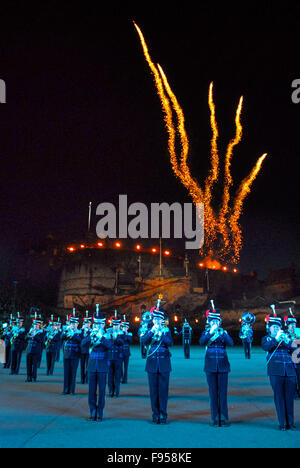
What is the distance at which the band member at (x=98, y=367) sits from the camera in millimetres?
8406

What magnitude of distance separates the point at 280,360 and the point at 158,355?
255cm

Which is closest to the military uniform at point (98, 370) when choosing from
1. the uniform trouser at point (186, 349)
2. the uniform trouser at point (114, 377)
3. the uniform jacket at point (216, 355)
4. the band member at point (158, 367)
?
the band member at point (158, 367)

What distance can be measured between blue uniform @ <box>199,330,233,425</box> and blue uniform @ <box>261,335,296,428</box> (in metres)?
0.94

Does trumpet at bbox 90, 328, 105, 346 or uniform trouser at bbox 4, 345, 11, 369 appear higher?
trumpet at bbox 90, 328, 105, 346

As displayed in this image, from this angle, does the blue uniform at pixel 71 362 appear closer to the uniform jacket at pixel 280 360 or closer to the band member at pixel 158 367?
the band member at pixel 158 367

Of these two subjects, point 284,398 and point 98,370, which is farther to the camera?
point 98,370

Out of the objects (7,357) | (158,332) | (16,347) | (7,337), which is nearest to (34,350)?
(16,347)

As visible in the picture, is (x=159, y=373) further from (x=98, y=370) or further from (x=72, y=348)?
(x=72, y=348)

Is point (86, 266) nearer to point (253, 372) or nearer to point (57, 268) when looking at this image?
point (57, 268)

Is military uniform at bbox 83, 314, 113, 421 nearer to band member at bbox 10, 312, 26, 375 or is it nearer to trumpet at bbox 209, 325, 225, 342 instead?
trumpet at bbox 209, 325, 225, 342

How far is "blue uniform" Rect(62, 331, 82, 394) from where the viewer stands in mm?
12383

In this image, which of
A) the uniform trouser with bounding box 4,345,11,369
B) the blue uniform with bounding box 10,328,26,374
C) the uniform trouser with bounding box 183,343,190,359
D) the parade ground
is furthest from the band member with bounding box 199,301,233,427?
the uniform trouser with bounding box 183,343,190,359

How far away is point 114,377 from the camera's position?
39.5 feet

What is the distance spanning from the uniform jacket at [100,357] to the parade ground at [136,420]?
1.04 m
